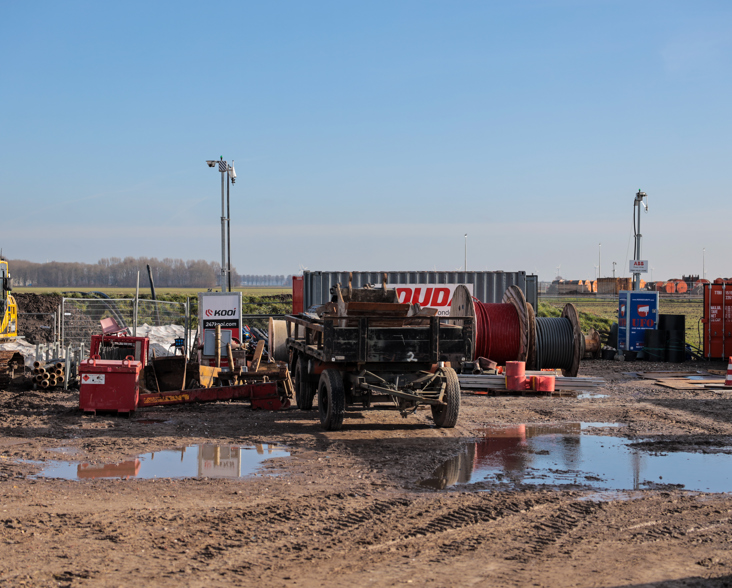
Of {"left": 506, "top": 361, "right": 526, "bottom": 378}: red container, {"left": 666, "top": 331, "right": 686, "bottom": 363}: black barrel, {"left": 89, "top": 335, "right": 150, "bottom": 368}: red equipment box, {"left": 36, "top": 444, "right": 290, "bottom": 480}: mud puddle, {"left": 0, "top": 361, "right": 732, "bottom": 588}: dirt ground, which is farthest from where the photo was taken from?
{"left": 666, "top": 331, "right": 686, "bottom": 363}: black barrel

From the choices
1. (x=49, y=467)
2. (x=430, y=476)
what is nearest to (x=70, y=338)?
(x=49, y=467)

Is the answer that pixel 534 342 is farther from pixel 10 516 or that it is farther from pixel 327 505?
pixel 10 516

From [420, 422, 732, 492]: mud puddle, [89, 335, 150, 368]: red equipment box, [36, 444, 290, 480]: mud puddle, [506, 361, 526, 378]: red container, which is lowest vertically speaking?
[36, 444, 290, 480]: mud puddle

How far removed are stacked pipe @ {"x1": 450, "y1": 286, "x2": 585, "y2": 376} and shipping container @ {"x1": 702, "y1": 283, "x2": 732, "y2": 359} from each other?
7.17 metres

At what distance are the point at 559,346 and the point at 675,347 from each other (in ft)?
24.6

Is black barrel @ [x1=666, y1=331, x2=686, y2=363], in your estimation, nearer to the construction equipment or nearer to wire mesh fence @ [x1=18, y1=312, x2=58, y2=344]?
the construction equipment

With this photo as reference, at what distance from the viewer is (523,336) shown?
63.3 ft

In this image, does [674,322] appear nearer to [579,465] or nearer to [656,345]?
[656,345]

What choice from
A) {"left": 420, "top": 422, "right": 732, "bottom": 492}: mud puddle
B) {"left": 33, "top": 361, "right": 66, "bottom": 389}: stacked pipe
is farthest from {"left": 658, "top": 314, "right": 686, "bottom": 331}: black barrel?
{"left": 33, "top": 361, "right": 66, "bottom": 389}: stacked pipe

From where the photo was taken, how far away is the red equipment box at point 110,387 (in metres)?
13.0

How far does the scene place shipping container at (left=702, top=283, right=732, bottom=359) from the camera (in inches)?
968

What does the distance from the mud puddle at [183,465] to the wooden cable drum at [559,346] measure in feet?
37.5

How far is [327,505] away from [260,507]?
0.69 metres

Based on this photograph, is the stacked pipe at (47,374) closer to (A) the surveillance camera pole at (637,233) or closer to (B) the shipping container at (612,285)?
(A) the surveillance camera pole at (637,233)
